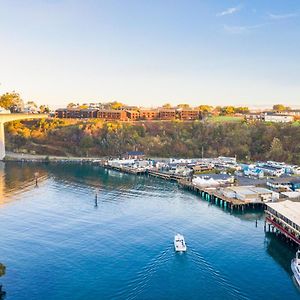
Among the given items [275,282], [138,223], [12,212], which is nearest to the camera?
[275,282]

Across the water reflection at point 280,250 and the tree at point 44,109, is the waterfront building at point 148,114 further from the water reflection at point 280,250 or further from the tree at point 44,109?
the water reflection at point 280,250

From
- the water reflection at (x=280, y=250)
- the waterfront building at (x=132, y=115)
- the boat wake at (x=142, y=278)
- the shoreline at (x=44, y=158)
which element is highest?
the waterfront building at (x=132, y=115)

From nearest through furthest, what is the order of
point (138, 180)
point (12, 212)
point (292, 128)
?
1. point (12, 212)
2. point (138, 180)
3. point (292, 128)

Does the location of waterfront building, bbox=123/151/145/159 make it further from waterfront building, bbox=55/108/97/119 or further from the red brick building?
waterfront building, bbox=55/108/97/119

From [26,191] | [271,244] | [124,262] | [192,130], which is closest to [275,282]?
[271,244]

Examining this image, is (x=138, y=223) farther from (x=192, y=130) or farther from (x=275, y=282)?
(x=192, y=130)

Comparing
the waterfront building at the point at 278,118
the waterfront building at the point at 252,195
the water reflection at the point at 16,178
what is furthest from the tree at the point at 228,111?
the waterfront building at the point at 252,195

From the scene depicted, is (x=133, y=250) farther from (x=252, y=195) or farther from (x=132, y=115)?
(x=132, y=115)
